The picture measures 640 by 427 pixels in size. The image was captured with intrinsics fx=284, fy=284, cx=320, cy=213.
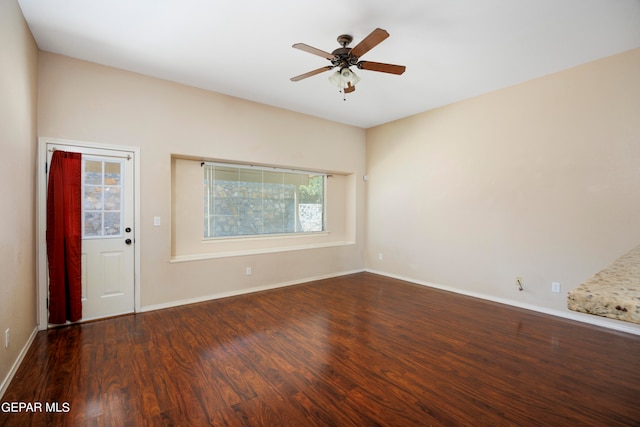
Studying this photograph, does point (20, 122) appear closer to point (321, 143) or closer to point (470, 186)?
point (321, 143)

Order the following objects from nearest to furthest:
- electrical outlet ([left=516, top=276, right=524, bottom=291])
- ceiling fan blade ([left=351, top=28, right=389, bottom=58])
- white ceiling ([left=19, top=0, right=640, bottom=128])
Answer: ceiling fan blade ([left=351, top=28, right=389, bottom=58]) → white ceiling ([left=19, top=0, right=640, bottom=128]) → electrical outlet ([left=516, top=276, right=524, bottom=291])

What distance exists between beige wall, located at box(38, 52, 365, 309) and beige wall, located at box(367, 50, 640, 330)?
1.82 meters

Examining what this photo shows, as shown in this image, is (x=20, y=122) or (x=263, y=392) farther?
(x=20, y=122)

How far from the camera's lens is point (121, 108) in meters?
3.45

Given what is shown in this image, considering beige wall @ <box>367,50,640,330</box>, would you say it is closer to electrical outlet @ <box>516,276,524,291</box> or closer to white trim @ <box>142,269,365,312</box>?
electrical outlet @ <box>516,276,524,291</box>

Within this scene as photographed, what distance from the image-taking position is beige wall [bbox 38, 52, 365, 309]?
320 centimetres

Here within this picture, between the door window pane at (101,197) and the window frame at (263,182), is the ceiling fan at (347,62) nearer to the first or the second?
the window frame at (263,182)

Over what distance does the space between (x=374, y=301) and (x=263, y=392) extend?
92.3 inches

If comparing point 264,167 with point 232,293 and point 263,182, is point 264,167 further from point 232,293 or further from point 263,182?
point 232,293

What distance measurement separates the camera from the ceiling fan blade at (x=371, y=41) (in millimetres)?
2141

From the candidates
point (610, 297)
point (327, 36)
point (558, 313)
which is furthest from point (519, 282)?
point (327, 36)

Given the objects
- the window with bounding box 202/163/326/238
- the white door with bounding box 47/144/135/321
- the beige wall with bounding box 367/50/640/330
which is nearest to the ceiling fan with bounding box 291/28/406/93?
the beige wall with bounding box 367/50/640/330

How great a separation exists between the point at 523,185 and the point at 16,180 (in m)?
5.49

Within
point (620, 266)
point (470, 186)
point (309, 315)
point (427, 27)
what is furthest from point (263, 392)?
point (470, 186)
